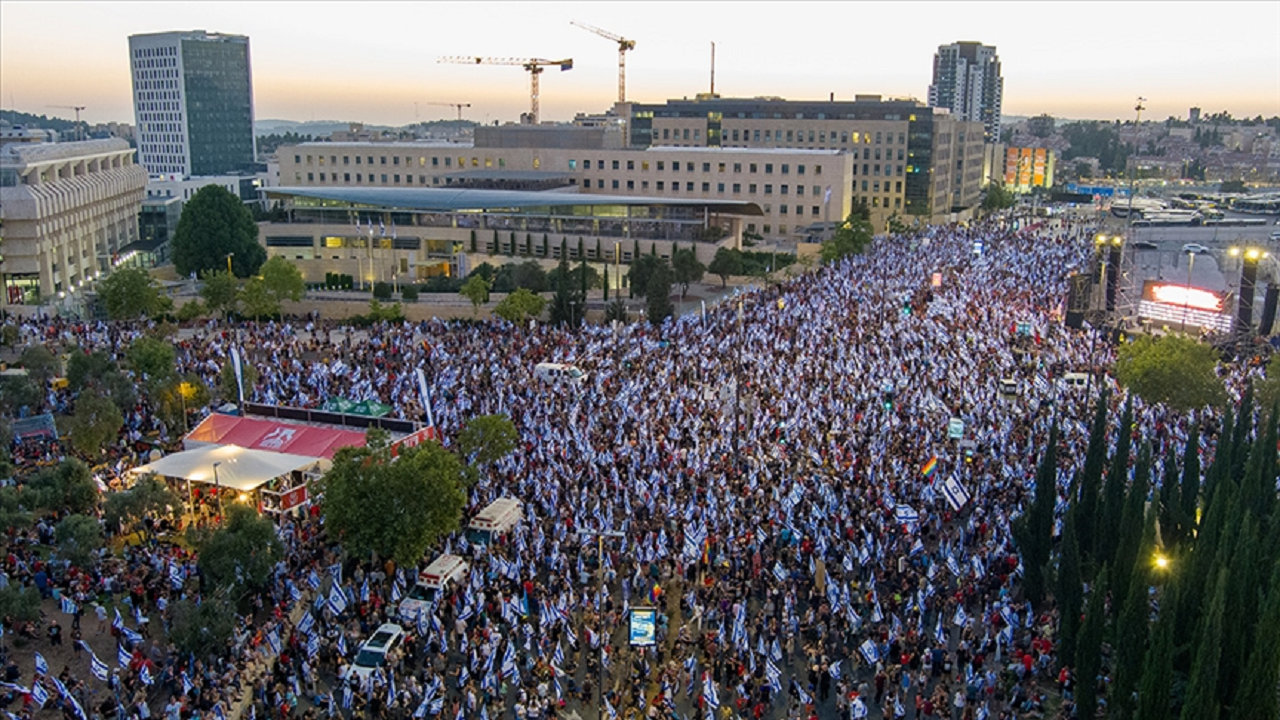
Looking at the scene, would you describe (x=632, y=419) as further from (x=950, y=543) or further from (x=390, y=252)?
(x=390, y=252)

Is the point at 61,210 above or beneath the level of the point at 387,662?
above

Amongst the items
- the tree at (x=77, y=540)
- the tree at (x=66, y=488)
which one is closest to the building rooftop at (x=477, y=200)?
the tree at (x=66, y=488)

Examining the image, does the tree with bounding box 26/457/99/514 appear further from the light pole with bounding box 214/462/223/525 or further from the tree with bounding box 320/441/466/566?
the tree with bounding box 320/441/466/566

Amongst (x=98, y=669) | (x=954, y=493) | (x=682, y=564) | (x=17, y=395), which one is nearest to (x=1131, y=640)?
(x=954, y=493)

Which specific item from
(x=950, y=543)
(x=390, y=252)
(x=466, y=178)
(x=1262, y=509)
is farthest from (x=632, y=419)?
(x=466, y=178)

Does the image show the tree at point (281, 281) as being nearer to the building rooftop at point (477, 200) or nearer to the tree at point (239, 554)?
the building rooftop at point (477, 200)

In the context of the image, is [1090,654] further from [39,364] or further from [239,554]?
[39,364]

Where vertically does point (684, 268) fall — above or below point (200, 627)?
above

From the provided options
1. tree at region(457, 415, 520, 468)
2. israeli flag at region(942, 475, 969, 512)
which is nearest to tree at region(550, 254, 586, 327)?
tree at region(457, 415, 520, 468)
